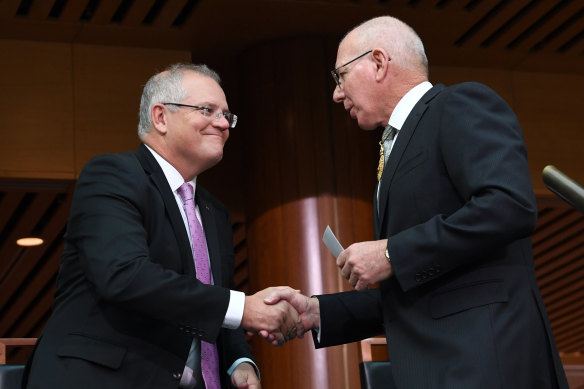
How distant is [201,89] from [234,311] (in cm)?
93

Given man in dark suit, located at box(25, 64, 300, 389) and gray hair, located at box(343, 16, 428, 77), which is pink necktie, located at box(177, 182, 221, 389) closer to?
man in dark suit, located at box(25, 64, 300, 389)

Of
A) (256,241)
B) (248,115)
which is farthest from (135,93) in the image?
(256,241)

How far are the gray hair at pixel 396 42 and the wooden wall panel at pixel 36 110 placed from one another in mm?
3316

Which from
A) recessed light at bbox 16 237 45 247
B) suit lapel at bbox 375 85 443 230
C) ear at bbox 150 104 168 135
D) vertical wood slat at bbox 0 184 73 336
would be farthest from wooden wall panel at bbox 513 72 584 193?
suit lapel at bbox 375 85 443 230

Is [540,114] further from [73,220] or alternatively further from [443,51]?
[73,220]

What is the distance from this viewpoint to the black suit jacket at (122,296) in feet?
8.25

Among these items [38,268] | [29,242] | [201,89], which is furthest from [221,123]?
[38,268]

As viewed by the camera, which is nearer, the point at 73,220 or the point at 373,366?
the point at 73,220

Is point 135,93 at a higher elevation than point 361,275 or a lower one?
higher

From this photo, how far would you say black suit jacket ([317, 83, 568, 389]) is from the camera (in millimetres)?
2365

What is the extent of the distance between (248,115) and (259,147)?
0.25 m

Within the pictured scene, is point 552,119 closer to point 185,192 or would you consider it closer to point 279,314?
point 185,192

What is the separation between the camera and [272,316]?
2838 millimetres

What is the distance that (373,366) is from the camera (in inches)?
128
